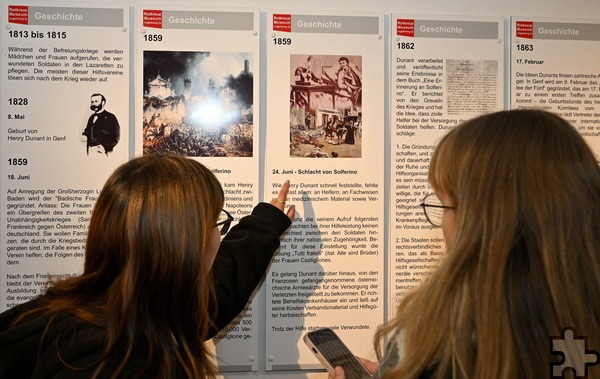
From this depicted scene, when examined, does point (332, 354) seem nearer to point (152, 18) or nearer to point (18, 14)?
point (152, 18)

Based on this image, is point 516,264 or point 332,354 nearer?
point 516,264

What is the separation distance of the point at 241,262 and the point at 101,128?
671 millimetres

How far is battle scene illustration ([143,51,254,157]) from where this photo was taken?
5.83 ft

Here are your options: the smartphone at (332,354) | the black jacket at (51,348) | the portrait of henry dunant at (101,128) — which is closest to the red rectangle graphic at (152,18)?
the portrait of henry dunant at (101,128)

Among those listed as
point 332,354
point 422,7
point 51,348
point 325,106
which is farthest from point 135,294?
point 422,7

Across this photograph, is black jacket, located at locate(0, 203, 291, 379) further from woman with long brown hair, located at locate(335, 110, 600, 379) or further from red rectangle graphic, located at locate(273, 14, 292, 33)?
red rectangle graphic, located at locate(273, 14, 292, 33)

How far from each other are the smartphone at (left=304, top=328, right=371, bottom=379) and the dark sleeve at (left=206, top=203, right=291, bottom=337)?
0.80 feet

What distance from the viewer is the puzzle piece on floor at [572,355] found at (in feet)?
2.73

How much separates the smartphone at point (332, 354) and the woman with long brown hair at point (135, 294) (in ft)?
1.41

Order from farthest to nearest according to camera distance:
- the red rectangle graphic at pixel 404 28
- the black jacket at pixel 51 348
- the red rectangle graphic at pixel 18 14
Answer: the red rectangle graphic at pixel 404 28, the red rectangle graphic at pixel 18 14, the black jacket at pixel 51 348

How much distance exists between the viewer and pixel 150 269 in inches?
44.4

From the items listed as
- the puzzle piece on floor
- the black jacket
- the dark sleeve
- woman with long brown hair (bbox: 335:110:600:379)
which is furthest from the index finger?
the puzzle piece on floor

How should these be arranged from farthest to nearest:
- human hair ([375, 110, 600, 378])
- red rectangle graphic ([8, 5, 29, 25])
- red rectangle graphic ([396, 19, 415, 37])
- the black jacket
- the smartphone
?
red rectangle graphic ([396, 19, 415, 37]) < red rectangle graphic ([8, 5, 29, 25]) < the smartphone < the black jacket < human hair ([375, 110, 600, 378])

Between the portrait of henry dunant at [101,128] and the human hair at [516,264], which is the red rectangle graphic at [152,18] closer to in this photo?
the portrait of henry dunant at [101,128]
